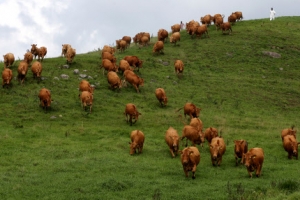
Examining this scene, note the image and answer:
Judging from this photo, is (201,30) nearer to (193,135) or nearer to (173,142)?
(193,135)

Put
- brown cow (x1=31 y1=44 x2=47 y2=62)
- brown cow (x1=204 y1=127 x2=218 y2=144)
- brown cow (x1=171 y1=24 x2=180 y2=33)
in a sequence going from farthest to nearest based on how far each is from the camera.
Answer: brown cow (x1=171 y1=24 x2=180 y2=33), brown cow (x1=31 y1=44 x2=47 y2=62), brown cow (x1=204 y1=127 x2=218 y2=144)

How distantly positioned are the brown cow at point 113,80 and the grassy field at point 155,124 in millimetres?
669

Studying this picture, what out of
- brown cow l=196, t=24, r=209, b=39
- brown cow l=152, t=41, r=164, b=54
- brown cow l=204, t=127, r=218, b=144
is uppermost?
brown cow l=196, t=24, r=209, b=39

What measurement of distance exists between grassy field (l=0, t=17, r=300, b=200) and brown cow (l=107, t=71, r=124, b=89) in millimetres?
669

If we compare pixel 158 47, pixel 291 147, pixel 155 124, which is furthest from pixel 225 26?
pixel 291 147

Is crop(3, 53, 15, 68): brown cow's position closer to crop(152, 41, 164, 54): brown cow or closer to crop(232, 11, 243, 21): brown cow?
crop(152, 41, 164, 54): brown cow

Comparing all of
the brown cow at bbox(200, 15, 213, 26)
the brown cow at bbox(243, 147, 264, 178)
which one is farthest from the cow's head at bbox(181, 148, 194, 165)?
the brown cow at bbox(200, 15, 213, 26)

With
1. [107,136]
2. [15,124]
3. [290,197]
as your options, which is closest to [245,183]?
[290,197]

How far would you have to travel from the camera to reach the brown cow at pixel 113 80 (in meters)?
33.3

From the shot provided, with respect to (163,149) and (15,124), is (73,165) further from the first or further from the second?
(15,124)

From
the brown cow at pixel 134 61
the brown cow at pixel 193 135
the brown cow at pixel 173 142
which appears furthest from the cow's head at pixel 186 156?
the brown cow at pixel 134 61

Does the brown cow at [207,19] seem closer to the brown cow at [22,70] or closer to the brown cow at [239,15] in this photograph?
the brown cow at [239,15]

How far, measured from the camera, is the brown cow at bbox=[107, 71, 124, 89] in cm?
3331

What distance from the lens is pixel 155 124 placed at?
92.8 ft
